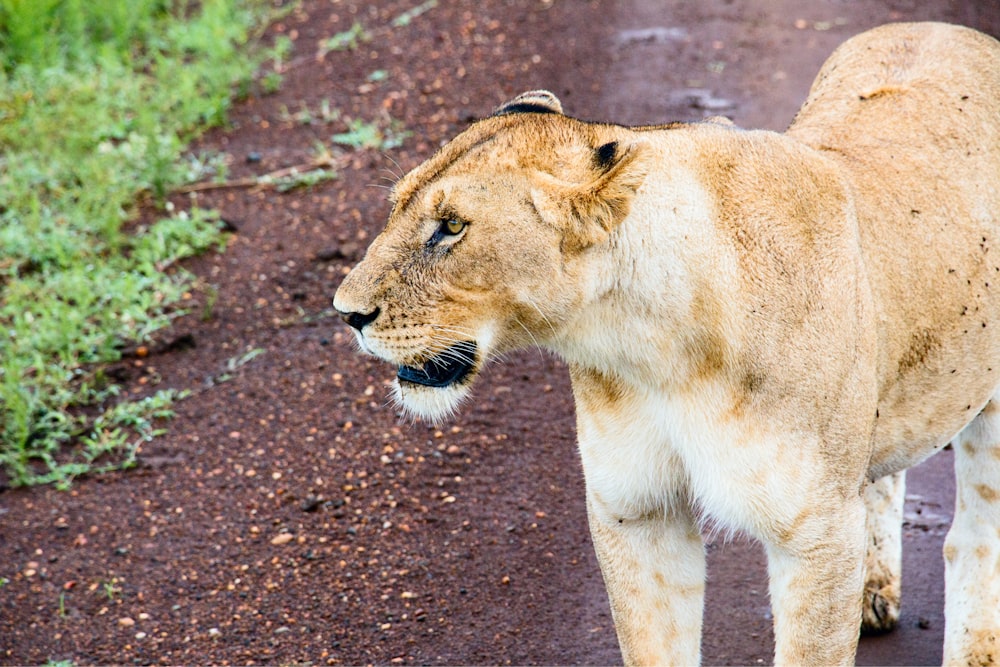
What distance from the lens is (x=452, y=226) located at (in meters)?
2.98

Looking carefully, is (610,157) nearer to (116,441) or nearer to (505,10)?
(116,441)

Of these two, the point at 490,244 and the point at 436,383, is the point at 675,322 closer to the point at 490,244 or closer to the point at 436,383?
the point at 490,244

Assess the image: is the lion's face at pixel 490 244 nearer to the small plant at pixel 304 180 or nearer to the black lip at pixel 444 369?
the black lip at pixel 444 369

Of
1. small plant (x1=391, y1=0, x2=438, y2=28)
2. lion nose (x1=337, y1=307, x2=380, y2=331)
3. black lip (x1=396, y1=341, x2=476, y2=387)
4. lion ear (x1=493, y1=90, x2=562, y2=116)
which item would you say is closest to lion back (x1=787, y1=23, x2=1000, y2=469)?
lion ear (x1=493, y1=90, x2=562, y2=116)

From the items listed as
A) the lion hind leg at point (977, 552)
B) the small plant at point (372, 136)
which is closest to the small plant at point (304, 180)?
the small plant at point (372, 136)

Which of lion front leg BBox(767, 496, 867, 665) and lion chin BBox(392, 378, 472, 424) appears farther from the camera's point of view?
lion chin BBox(392, 378, 472, 424)

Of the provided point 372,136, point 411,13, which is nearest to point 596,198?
point 372,136

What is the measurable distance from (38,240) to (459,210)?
4891mm

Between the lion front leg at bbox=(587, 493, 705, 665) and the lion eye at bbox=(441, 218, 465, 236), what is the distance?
83cm

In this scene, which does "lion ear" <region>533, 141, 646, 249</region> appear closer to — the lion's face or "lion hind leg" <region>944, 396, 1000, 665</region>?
the lion's face

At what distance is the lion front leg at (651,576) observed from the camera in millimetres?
3318

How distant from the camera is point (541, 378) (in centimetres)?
593

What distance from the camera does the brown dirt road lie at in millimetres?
4406

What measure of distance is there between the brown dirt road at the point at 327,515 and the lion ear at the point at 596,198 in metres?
1.33
